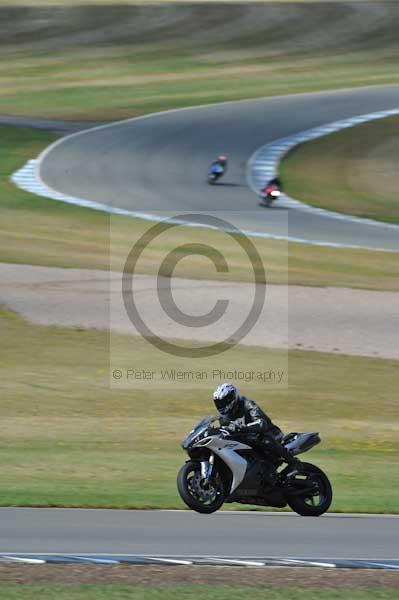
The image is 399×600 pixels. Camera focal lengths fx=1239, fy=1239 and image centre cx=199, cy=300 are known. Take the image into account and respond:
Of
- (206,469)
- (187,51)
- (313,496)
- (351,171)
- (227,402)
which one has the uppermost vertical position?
(227,402)

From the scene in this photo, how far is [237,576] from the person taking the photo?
11461 mm

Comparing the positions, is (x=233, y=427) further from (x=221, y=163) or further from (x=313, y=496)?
(x=221, y=163)

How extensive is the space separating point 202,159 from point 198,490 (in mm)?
36922

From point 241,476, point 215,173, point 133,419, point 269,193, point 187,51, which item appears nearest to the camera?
point 241,476

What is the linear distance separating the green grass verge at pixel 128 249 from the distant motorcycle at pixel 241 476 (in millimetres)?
16715

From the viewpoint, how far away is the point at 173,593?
35.5 ft

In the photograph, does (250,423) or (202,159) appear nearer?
(250,423)

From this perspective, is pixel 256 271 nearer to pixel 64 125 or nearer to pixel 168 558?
pixel 168 558

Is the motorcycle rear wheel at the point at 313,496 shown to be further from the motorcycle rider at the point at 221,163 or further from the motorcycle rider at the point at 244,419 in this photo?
the motorcycle rider at the point at 221,163

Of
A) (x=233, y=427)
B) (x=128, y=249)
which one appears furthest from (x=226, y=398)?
(x=128, y=249)

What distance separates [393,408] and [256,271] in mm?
11004

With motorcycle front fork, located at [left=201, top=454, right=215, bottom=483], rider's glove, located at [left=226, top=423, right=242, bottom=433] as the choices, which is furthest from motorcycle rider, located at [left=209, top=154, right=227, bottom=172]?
motorcycle front fork, located at [left=201, top=454, right=215, bottom=483]

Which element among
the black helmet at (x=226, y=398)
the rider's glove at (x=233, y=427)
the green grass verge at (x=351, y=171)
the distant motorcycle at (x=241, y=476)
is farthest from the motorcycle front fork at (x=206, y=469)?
the green grass verge at (x=351, y=171)

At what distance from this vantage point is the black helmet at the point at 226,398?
13.8 metres
